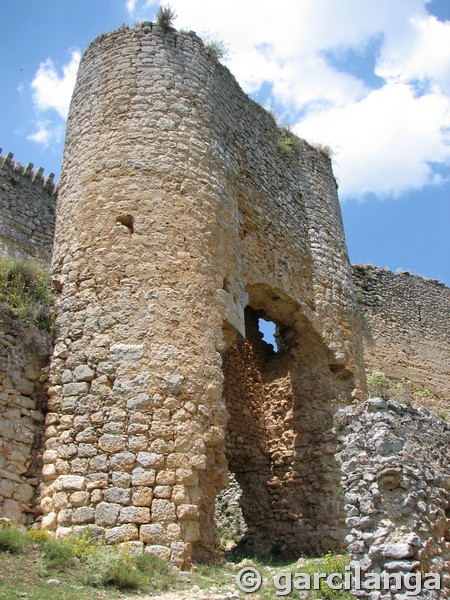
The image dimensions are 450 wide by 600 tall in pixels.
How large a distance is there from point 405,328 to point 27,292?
1296 cm

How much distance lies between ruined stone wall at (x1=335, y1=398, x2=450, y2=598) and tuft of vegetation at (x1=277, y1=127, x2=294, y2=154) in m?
7.04

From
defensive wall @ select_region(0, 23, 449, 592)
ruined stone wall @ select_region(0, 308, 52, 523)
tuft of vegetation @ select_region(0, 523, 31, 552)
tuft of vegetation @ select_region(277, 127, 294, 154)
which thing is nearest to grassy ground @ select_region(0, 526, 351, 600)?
tuft of vegetation @ select_region(0, 523, 31, 552)

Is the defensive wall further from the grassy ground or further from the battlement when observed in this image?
the battlement

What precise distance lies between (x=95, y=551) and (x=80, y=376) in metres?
1.93

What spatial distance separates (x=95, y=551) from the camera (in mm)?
5734

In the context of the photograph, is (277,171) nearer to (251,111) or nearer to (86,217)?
(251,111)

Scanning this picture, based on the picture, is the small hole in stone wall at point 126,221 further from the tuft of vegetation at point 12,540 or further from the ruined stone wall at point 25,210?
the ruined stone wall at point 25,210

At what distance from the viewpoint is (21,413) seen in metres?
6.84

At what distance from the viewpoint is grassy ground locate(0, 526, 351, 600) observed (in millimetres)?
4777

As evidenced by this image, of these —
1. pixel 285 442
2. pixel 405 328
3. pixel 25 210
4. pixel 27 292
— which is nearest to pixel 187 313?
pixel 27 292

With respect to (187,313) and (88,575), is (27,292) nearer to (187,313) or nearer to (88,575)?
(187,313)

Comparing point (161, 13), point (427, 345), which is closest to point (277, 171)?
point (161, 13)

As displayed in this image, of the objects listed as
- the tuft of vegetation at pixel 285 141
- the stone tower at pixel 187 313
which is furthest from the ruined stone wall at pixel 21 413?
the tuft of vegetation at pixel 285 141

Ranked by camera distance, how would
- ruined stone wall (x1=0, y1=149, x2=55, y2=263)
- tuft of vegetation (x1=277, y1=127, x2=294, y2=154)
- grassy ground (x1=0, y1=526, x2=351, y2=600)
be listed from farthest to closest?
ruined stone wall (x1=0, y1=149, x2=55, y2=263)
tuft of vegetation (x1=277, y1=127, x2=294, y2=154)
grassy ground (x1=0, y1=526, x2=351, y2=600)
